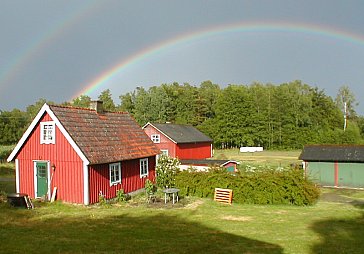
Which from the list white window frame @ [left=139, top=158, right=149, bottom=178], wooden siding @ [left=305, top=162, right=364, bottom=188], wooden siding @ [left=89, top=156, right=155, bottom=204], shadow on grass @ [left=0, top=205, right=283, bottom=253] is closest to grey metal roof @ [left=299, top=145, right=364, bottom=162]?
wooden siding @ [left=305, top=162, right=364, bottom=188]

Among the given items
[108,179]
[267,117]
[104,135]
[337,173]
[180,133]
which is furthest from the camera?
[267,117]

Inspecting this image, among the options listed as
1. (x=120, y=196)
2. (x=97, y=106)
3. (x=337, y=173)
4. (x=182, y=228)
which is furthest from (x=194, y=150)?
(x=182, y=228)

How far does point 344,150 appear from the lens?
101 ft

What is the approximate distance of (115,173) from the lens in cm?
2203

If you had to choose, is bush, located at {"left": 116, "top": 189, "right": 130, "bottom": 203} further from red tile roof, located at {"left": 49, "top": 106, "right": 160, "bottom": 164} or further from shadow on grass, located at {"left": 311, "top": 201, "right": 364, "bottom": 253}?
shadow on grass, located at {"left": 311, "top": 201, "right": 364, "bottom": 253}

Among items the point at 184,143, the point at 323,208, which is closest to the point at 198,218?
the point at 323,208

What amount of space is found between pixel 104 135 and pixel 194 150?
3141cm

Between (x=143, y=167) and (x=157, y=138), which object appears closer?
(x=143, y=167)

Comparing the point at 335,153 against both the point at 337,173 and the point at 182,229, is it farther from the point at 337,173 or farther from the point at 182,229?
the point at 182,229

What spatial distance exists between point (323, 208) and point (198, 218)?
27.7 feet

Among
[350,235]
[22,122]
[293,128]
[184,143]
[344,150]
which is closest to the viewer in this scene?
[350,235]

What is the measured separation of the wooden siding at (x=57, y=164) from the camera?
66.0ft

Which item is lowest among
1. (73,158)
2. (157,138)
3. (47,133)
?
(73,158)

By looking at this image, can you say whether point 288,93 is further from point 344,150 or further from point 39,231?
point 39,231
